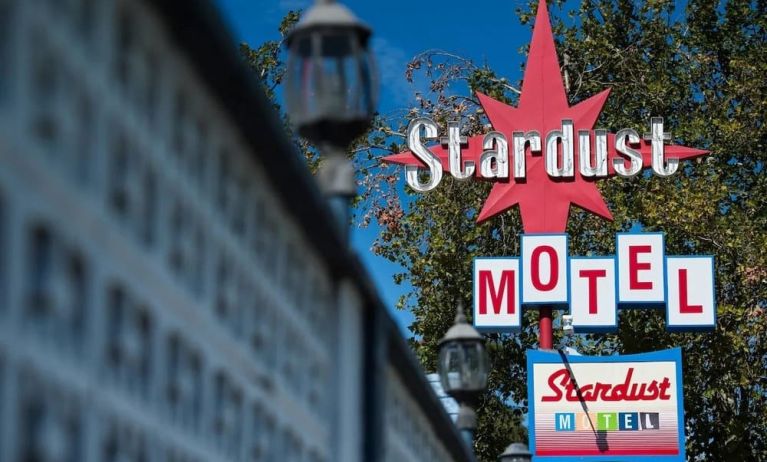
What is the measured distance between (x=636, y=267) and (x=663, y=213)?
3.30 meters

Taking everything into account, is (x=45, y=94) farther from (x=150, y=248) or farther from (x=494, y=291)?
(x=494, y=291)

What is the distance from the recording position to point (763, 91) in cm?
2869

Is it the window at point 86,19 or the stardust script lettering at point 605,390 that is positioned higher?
the stardust script lettering at point 605,390

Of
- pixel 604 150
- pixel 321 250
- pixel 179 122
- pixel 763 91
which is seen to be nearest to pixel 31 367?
pixel 179 122

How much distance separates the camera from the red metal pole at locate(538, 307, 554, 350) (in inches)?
888

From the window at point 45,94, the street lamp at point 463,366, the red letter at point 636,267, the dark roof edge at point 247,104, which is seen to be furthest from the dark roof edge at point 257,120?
the red letter at point 636,267

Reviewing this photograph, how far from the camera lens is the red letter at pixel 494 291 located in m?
23.0

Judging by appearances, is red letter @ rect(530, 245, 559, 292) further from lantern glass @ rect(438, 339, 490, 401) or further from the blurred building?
the blurred building

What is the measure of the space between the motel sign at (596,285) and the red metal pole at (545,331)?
0.25 m

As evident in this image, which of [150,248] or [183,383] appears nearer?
[150,248]

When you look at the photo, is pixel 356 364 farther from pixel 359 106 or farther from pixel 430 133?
pixel 430 133

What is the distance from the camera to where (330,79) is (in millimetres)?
4855

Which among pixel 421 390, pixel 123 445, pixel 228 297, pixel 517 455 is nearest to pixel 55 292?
pixel 123 445

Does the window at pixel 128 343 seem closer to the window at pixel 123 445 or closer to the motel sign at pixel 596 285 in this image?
the window at pixel 123 445
